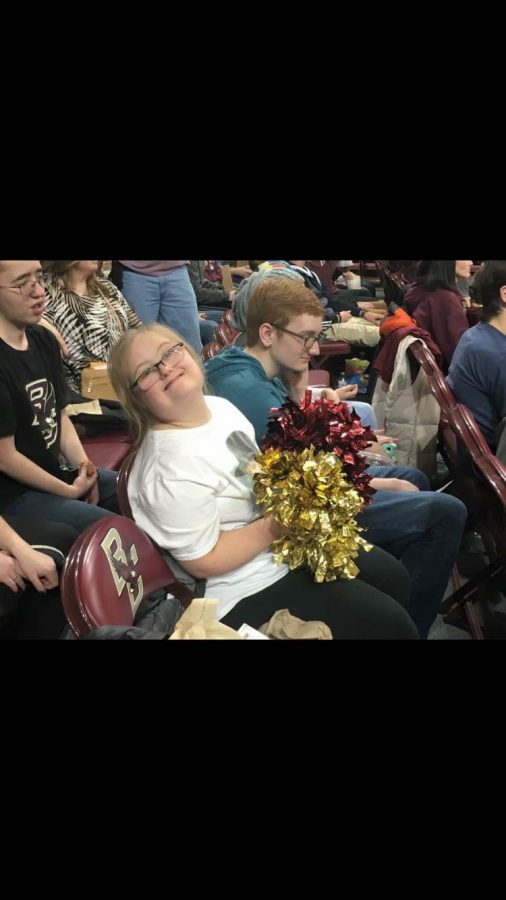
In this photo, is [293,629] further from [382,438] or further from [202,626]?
[382,438]

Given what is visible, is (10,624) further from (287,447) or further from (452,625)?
(452,625)

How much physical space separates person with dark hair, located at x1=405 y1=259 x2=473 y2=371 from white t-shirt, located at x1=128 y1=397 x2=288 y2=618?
1.30 m

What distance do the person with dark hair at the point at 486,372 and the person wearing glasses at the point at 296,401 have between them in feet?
1.39

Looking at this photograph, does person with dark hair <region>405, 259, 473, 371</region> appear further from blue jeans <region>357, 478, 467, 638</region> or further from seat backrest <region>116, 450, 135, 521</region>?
seat backrest <region>116, 450, 135, 521</region>

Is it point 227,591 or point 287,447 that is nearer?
point 287,447

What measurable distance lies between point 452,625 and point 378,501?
1.11 ft

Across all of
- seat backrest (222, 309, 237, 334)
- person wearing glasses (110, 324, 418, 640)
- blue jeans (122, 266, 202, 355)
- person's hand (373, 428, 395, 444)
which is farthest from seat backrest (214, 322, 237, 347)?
person wearing glasses (110, 324, 418, 640)

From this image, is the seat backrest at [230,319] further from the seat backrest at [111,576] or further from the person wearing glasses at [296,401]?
the seat backrest at [111,576]

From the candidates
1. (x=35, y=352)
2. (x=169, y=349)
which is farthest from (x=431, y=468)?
(x=35, y=352)

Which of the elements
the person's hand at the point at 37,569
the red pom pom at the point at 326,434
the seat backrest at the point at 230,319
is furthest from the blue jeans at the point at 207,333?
the person's hand at the point at 37,569

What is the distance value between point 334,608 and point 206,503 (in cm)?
32

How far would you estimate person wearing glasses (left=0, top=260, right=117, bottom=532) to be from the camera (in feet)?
3.61

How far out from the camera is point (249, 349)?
1589 mm
